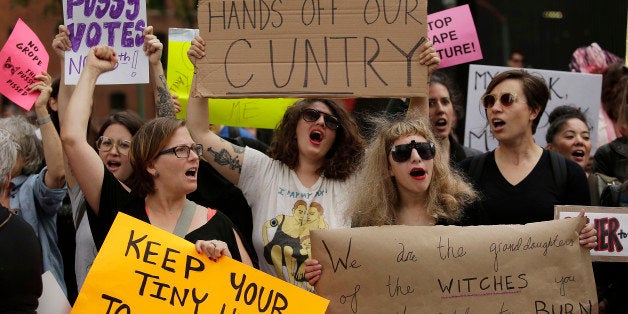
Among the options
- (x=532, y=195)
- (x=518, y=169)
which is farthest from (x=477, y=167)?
(x=532, y=195)

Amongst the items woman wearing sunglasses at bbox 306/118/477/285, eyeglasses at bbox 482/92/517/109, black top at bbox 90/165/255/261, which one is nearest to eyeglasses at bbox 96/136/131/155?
black top at bbox 90/165/255/261

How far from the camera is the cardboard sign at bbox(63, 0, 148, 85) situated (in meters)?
5.18

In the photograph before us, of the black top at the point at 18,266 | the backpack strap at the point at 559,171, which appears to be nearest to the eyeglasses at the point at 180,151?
the black top at the point at 18,266

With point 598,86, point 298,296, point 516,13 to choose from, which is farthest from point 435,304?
point 516,13

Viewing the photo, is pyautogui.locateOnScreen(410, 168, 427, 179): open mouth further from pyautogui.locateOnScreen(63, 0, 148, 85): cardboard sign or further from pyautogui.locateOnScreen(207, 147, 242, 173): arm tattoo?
pyautogui.locateOnScreen(63, 0, 148, 85): cardboard sign

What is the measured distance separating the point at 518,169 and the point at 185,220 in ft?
5.55

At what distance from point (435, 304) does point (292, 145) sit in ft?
4.20

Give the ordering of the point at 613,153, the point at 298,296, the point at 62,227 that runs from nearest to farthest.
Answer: the point at 298,296 → the point at 62,227 → the point at 613,153

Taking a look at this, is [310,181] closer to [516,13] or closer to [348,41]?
[348,41]

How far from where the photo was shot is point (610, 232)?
445 cm

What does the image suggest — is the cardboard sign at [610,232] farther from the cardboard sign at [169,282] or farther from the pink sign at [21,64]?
the pink sign at [21,64]

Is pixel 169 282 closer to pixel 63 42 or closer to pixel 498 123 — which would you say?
pixel 63 42

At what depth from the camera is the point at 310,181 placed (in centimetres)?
482

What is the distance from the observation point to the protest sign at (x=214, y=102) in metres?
5.82
